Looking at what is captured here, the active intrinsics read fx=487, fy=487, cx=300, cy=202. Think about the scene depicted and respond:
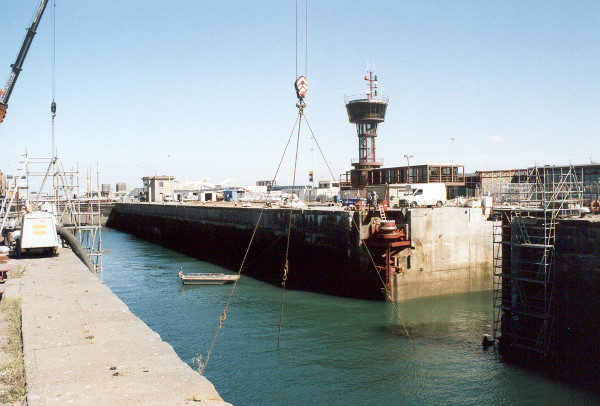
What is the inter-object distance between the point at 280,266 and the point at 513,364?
67.1 feet

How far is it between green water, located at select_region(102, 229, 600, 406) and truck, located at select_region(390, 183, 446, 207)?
1278 centimetres

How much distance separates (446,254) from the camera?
107 ft

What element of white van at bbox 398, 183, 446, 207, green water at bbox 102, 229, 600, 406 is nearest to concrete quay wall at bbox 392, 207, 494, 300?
green water at bbox 102, 229, 600, 406

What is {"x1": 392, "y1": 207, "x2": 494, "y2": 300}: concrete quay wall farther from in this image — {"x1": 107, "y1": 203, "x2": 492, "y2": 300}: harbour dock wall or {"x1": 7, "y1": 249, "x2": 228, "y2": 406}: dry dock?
{"x1": 7, "y1": 249, "x2": 228, "y2": 406}: dry dock

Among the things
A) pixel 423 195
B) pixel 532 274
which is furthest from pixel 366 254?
pixel 423 195

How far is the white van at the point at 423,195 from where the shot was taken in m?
A: 44.2

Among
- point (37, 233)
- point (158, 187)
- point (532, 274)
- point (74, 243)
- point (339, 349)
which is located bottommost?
point (339, 349)

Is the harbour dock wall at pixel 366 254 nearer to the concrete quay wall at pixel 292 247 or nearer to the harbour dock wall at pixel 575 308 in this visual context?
the concrete quay wall at pixel 292 247

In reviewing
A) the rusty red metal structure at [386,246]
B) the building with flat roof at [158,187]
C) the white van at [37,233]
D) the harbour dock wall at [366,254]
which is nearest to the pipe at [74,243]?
the white van at [37,233]

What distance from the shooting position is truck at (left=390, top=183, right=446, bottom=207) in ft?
145

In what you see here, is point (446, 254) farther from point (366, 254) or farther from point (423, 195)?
point (423, 195)

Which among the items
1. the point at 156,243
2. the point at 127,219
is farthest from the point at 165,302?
the point at 127,219

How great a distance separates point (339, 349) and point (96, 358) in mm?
13538

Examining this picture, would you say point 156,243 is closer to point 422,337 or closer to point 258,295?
point 258,295
